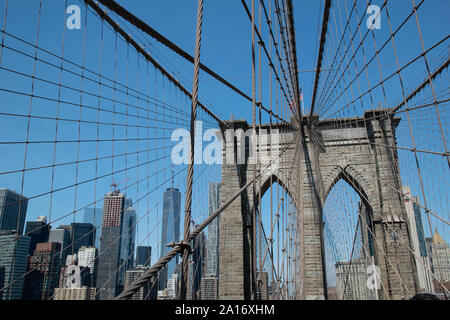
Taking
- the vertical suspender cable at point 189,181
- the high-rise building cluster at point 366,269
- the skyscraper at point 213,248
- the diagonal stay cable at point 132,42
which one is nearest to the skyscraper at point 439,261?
the high-rise building cluster at point 366,269

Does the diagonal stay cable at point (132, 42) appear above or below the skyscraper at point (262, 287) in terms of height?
above

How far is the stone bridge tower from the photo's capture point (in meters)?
11.2

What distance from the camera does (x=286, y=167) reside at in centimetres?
1303

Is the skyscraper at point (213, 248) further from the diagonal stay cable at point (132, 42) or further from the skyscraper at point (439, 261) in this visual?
the skyscraper at point (439, 261)

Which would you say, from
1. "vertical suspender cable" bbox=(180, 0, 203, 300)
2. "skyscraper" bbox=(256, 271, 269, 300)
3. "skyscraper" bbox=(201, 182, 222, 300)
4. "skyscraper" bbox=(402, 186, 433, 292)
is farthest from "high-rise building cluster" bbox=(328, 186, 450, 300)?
"skyscraper" bbox=(201, 182, 222, 300)

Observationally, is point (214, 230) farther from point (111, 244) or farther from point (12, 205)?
point (111, 244)

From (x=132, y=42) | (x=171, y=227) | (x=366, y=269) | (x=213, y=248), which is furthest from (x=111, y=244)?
(x=171, y=227)

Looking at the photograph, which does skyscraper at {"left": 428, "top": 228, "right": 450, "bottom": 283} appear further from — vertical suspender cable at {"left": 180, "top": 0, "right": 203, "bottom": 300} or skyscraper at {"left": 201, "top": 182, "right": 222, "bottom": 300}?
skyscraper at {"left": 201, "top": 182, "right": 222, "bottom": 300}

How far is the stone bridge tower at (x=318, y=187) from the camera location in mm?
→ 11164

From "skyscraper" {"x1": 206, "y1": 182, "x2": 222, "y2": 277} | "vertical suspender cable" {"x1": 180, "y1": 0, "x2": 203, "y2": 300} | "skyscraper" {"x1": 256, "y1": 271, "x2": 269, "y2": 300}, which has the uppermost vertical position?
"skyscraper" {"x1": 206, "y1": 182, "x2": 222, "y2": 277}

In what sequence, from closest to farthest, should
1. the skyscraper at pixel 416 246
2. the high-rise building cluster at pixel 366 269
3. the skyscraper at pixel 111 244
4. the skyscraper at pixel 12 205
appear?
the skyscraper at pixel 12 205, the skyscraper at pixel 111 244, the skyscraper at pixel 416 246, the high-rise building cluster at pixel 366 269

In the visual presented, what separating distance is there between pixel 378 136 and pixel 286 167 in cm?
341

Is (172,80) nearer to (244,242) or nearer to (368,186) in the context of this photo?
(244,242)
